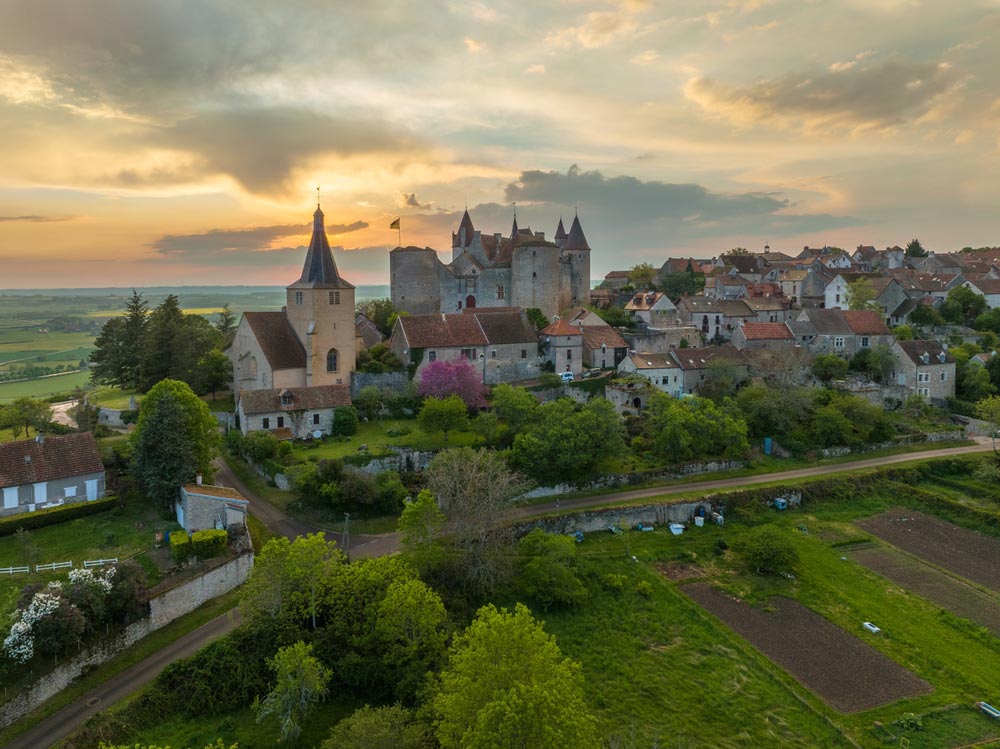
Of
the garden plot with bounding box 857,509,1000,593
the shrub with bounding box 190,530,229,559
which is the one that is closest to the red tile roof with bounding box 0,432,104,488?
the shrub with bounding box 190,530,229,559

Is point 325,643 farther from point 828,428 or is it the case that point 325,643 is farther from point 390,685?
point 828,428

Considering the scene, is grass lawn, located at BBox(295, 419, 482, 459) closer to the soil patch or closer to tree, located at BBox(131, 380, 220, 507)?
tree, located at BBox(131, 380, 220, 507)

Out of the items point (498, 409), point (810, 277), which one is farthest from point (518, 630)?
point (810, 277)

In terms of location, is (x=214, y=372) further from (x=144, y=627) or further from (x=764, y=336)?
(x=764, y=336)

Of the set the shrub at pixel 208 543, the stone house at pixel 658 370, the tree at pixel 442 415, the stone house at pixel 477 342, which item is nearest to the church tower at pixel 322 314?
the stone house at pixel 477 342

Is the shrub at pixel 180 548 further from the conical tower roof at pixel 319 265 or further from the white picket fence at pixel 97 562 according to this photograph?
the conical tower roof at pixel 319 265
